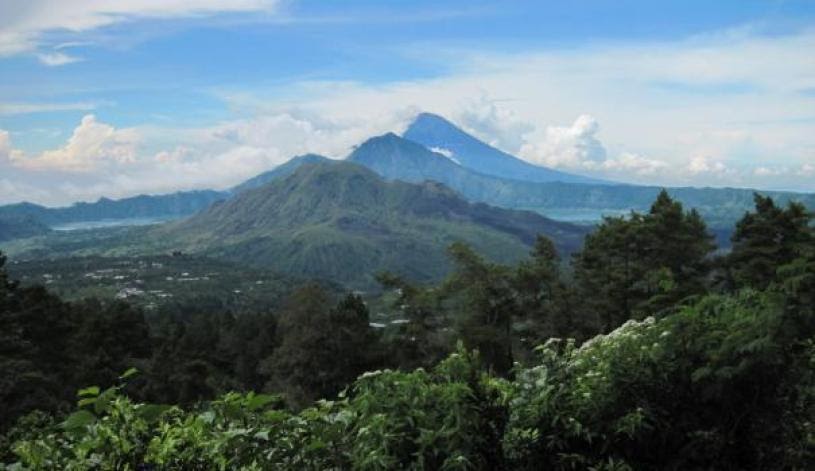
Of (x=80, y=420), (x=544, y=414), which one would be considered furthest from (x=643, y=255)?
(x=80, y=420)

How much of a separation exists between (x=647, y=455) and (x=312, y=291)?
141 ft

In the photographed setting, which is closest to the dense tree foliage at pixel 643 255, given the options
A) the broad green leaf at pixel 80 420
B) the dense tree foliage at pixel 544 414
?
the dense tree foliage at pixel 544 414

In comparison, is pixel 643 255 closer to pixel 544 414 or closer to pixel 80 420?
pixel 544 414

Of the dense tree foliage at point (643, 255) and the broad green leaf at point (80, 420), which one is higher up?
the broad green leaf at point (80, 420)

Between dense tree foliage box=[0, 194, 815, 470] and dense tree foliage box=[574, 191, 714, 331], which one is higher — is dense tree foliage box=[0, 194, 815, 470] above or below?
above

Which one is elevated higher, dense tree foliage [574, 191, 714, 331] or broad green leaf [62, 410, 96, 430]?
broad green leaf [62, 410, 96, 430]

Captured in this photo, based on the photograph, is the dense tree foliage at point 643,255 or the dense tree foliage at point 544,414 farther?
the dense tree foliage at point 643,255

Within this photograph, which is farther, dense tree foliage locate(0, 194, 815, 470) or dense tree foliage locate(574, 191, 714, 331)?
dense tree foliage locate(574, 191, 714, 331)

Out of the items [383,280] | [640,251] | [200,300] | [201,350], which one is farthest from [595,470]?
[200,300]

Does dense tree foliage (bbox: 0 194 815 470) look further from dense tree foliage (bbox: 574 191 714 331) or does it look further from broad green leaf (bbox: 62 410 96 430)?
dense tree foliage (bbox: 574 191 714 331)

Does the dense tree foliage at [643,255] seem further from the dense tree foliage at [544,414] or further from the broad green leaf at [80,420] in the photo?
the broad green leaf at [80,420]

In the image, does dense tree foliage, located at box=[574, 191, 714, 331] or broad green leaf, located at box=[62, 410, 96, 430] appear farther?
dense tree foliage, located at box=[574, 191, 714, 331]

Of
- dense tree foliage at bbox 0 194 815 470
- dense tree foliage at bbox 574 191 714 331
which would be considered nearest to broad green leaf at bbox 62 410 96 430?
dense tree foliage at bbox 0 194 815 470

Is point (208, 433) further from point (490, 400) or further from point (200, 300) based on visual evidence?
point (200, 300)
